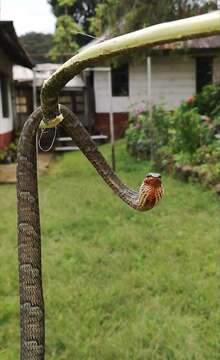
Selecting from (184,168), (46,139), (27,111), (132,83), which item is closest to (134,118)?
(132,83)

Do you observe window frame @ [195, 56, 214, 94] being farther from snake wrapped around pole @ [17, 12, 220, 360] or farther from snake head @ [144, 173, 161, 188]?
snake head @ [144, 173, 161, 188]

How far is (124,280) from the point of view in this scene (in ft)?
12.0

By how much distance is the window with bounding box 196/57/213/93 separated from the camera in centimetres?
1459

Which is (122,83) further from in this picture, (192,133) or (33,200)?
(33,200)

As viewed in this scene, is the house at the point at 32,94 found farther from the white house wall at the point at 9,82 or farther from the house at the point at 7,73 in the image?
the white house wall at the point at 9,82

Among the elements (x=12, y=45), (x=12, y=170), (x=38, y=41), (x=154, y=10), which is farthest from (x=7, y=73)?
(x=38, y=41)

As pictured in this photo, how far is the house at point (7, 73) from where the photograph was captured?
9425mm

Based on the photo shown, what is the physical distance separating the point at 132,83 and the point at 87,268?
1150 cm

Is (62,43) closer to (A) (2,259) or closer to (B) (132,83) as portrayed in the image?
(B) (132,83)

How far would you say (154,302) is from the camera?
10.7ft

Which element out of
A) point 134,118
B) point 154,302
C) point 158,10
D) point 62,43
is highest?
point 62,43

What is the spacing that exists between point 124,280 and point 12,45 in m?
7.59

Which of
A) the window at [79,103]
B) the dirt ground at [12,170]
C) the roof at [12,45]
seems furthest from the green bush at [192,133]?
the window at [79,103]

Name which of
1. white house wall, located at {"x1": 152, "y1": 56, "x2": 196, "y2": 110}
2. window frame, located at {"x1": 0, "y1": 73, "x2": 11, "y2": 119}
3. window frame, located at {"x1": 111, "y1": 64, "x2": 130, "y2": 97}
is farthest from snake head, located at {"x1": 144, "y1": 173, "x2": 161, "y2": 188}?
window frame, located at {"x1": 111, "y1": 64, "x2": 130, "y2": 97}
